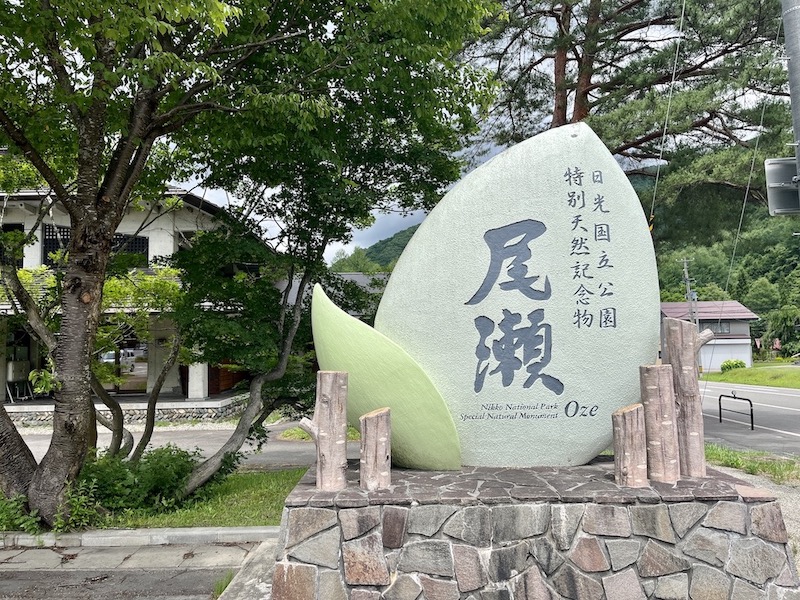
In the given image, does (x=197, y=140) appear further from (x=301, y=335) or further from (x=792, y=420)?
(x=792, y=420)

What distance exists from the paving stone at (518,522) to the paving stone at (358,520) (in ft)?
2.46

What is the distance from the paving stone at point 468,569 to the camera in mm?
3516

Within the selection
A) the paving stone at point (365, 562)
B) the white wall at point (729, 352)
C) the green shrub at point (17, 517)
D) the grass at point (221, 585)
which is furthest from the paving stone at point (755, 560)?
the white wall at point (729, 352)

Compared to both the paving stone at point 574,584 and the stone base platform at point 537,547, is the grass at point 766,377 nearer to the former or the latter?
the stone base platform at point 537,547

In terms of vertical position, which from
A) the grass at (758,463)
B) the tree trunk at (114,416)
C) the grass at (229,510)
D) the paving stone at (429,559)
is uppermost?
the tree trunk at (114,416)

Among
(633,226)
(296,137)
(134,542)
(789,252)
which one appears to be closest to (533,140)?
(633,226)

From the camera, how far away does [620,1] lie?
11047 mm

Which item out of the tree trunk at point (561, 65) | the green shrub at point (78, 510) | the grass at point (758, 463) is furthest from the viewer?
the tree trunk at point (561, 65)

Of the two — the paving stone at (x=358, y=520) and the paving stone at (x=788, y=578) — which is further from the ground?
the paving stone at (x=358, y=520)

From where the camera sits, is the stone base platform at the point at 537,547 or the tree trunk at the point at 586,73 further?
the tree trunk at the point at 586,73

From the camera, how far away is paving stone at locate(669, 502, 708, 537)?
3557 mm

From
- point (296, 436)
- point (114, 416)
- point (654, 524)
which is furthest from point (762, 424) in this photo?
point (114, 416)

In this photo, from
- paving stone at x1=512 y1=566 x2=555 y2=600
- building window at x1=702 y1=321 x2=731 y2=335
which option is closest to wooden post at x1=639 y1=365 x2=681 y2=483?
paving stone at x1=512 y1=566 x2=555 y2=600

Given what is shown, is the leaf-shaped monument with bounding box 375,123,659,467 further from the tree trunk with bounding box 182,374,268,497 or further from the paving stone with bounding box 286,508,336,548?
the tree trunk with bounding box 182,374,268,497
